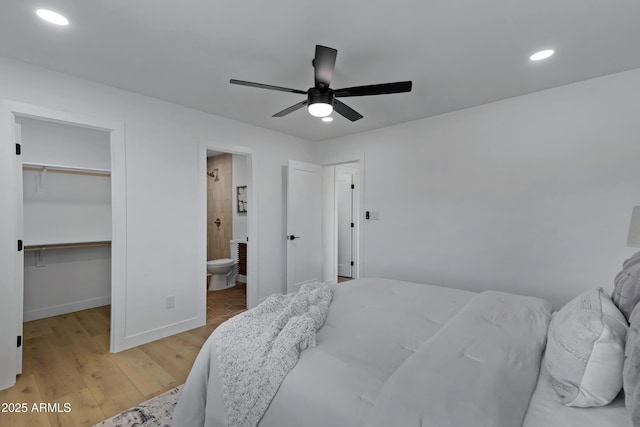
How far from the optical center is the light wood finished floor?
193 cm

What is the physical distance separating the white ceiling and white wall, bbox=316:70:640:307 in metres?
0.33

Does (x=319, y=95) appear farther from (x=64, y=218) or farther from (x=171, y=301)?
(x=64, y=218)

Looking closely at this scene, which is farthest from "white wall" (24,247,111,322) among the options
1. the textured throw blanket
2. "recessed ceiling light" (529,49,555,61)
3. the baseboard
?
"recessed ceiling light" (529,49,555,61)

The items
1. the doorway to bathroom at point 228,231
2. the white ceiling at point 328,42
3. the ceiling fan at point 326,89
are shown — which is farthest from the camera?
the doorway to bathroom at point 228,231

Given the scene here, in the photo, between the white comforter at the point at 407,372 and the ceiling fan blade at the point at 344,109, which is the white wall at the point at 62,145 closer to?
the ceiling fan blade at the point at 344,109

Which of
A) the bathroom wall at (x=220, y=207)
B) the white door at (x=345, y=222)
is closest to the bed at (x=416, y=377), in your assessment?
the white door at (x=345, y=222)

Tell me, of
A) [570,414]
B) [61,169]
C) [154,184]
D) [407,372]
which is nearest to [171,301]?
Answer: [154,184]

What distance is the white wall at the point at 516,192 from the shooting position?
8.21 ft

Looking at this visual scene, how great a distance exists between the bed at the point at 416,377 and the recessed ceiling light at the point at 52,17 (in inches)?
85.9

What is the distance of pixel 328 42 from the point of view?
1.99 m

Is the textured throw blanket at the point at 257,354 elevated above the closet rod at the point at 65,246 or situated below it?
below

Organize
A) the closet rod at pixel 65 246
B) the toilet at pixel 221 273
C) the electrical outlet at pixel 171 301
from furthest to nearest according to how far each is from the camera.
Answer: the toilet at pixel 221 273
the closet rod at pixel 65 246
the electrical outlet at pixel 171 301

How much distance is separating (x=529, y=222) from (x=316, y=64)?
262 cm

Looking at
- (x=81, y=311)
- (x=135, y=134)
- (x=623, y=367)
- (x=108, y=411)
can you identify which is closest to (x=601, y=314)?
(x=623, y=367)
